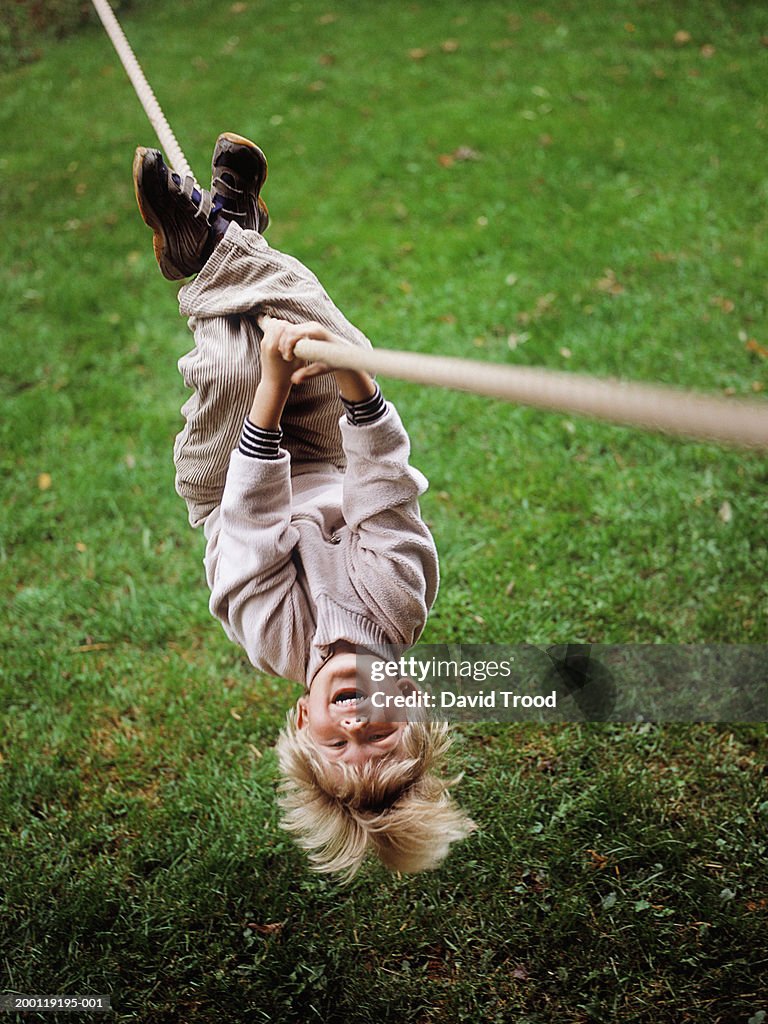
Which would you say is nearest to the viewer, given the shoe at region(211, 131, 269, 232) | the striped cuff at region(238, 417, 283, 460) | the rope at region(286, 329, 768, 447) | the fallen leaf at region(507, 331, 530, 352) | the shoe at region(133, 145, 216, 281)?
the rope at region(286, 329, 768, 447)

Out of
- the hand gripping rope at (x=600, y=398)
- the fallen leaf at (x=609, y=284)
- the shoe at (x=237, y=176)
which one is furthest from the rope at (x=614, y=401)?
the fallen leaf at (x=609, y=284)

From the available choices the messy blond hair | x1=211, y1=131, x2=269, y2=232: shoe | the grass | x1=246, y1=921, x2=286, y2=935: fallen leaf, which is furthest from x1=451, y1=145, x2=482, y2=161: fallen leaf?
x1=246, y1=921, x2=286, y2=935: fallen leaf

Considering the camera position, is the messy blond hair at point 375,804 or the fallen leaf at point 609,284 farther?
the fallen leaf at point 609,284

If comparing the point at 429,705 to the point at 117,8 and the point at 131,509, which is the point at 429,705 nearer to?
the point at 131,509

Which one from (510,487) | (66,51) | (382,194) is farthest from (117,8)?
(510,487)

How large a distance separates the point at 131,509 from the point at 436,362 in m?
2.36

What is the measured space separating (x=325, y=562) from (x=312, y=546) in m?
0.04

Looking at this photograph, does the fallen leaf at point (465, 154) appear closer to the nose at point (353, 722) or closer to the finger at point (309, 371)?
the finger at point (309, 371)

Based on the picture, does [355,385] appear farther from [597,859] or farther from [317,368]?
[597,859]

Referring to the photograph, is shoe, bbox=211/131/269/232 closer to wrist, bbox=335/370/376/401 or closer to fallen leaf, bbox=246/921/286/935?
wrist, bbox=335/370/376/401

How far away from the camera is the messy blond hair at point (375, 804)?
170cm

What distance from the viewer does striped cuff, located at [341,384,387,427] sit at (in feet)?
5.31

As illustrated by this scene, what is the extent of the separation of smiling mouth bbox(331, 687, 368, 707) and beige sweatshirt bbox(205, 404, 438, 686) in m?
0.07

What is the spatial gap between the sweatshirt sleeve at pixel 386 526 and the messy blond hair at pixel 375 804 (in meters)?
0.25
